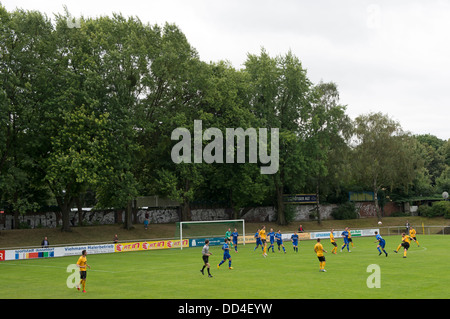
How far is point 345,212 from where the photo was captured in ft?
280

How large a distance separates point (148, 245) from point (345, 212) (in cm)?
4625

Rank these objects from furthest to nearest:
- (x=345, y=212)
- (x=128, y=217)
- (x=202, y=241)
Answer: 1. (x=345, y=212)
2. (x=128, y=217)
3. (x=202, y=241)

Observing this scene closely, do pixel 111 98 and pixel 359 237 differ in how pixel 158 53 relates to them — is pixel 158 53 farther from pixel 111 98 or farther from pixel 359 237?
pixel 359 237

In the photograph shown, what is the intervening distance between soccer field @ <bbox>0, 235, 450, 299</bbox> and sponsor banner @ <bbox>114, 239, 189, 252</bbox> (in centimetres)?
1180

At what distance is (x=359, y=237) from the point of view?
65125mm

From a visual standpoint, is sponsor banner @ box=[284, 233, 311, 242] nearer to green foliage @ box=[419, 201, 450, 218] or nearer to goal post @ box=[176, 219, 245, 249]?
goal post @ box=[176, 219, 245, 249]

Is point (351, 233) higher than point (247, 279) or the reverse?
the reverse

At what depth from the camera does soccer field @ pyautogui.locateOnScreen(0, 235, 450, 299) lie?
65.4 ft

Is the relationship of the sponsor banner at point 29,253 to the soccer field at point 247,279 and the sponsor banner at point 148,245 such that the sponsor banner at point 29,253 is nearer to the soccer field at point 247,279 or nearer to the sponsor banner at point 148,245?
the soccer field at point 247,279

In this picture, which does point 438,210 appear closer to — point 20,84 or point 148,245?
point 148,245

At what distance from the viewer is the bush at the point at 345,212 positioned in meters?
85.4

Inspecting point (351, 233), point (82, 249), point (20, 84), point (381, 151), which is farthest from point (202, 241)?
point (381, 151)
